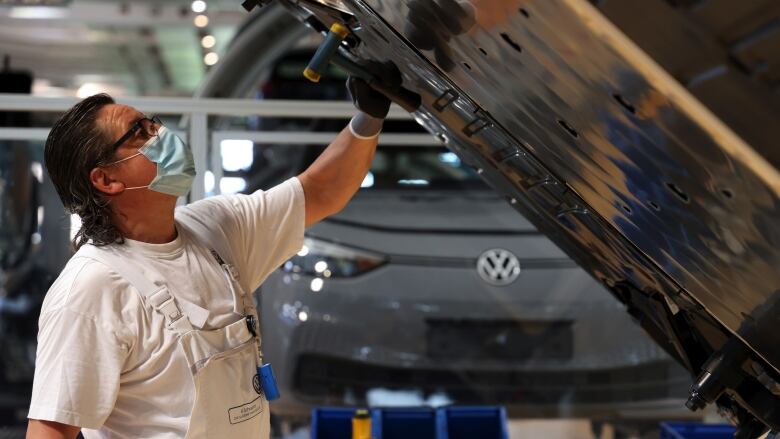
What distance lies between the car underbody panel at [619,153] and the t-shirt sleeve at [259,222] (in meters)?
0.42

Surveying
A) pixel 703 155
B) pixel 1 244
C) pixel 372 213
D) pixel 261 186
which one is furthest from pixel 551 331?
pixel 703 155

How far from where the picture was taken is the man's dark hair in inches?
71.1

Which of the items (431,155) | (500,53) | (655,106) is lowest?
(655,106)

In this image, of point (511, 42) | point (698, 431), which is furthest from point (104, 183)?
point (698, 431)

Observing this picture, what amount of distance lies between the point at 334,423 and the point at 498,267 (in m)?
1.33

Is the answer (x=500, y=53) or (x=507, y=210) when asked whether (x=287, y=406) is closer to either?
(x=507, y=210)

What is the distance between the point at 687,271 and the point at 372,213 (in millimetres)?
3317

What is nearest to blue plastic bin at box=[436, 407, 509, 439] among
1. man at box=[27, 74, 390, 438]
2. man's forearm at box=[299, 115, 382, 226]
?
man's forearm at box=[299, 115, 382, 226]

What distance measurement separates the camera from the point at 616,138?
0.84 m

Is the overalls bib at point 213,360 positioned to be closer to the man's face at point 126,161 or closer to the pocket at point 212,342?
the pocket at point 212,342

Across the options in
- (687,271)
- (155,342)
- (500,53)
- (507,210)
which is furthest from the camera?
(507,210)

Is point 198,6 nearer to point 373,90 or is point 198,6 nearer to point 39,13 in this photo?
point 39,13

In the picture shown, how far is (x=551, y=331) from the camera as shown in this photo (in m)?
4.39

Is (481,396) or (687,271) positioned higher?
(481,396)
